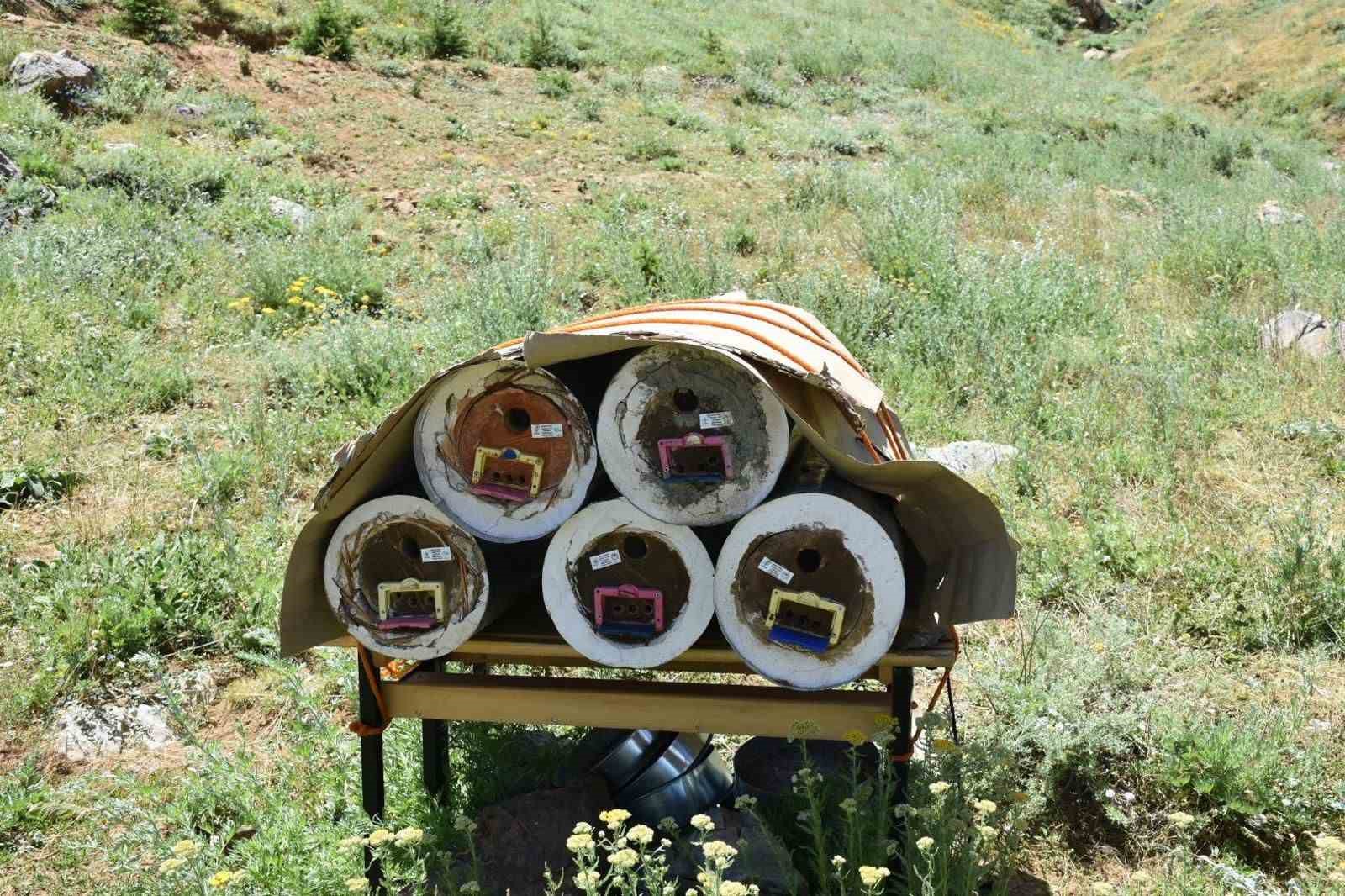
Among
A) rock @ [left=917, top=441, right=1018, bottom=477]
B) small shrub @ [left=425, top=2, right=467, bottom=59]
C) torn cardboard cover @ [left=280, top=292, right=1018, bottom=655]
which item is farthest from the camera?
small shrub @ [left=425, top=2, right=467, bottom=59]

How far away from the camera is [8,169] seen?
8.02m

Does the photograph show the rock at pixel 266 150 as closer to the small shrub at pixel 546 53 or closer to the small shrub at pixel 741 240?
the small shrub at pixel 741 240

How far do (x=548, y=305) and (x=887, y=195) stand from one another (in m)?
3.86

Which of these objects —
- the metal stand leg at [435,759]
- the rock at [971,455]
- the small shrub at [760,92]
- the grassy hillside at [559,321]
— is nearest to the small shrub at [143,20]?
the grassy hillside at [559,321]

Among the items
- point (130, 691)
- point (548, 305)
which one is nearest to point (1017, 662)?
point (130, 691)

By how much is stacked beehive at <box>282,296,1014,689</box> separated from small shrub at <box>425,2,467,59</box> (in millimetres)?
13342

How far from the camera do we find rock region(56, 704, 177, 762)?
12.2 ft

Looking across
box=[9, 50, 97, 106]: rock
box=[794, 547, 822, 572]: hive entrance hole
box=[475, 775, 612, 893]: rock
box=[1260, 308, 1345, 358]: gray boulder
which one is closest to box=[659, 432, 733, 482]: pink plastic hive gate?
box=[794, 547, 822, 572]: hive entrance hole

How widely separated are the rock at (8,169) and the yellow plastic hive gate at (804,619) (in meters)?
7.76

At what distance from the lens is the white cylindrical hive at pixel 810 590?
249cm

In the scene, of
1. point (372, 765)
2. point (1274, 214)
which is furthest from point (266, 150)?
point (1274, 214)

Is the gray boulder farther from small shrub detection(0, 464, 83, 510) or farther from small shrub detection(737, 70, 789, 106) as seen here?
small shrub detection(737, 70, 789, 106)

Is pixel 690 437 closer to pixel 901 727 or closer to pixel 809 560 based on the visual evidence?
pixel 809 560

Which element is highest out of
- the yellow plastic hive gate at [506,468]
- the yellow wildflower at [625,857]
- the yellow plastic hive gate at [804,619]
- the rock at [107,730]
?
the yellow plastic hive gate at [506,468]
